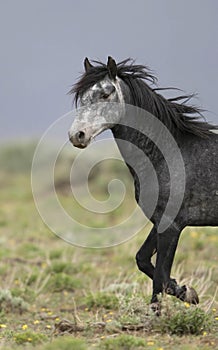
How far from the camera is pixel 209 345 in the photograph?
6.37 m

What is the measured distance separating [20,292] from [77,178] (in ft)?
62.3

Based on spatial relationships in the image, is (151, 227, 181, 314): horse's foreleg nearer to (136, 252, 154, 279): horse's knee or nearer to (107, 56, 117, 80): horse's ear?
(136, 252, 154, 279): horse's knee

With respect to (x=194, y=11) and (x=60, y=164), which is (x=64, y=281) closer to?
(x=60, y=164)

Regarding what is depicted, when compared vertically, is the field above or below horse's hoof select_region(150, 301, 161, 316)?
below

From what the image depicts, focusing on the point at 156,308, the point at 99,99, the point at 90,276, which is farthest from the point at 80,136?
the point at 90,276

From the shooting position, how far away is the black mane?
6.98 metres

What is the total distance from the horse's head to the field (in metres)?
1.88

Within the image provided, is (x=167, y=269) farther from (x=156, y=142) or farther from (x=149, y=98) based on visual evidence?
(x=149, y=98)

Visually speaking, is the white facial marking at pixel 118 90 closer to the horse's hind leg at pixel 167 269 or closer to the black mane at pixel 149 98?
the black mane at pixel 149 98

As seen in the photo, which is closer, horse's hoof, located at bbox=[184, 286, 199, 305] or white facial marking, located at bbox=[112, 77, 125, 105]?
white facial marking, located at bbox=[112, 77, 125, 105]

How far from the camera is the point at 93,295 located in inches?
374

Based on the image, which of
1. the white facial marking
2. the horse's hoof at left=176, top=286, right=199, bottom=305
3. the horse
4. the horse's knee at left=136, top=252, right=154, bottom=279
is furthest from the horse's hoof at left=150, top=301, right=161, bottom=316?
the white facial marking

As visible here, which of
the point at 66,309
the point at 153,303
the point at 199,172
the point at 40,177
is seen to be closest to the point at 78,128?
the point at 199,172

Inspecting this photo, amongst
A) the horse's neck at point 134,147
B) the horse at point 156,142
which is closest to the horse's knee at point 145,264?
the horse at point 156,142
